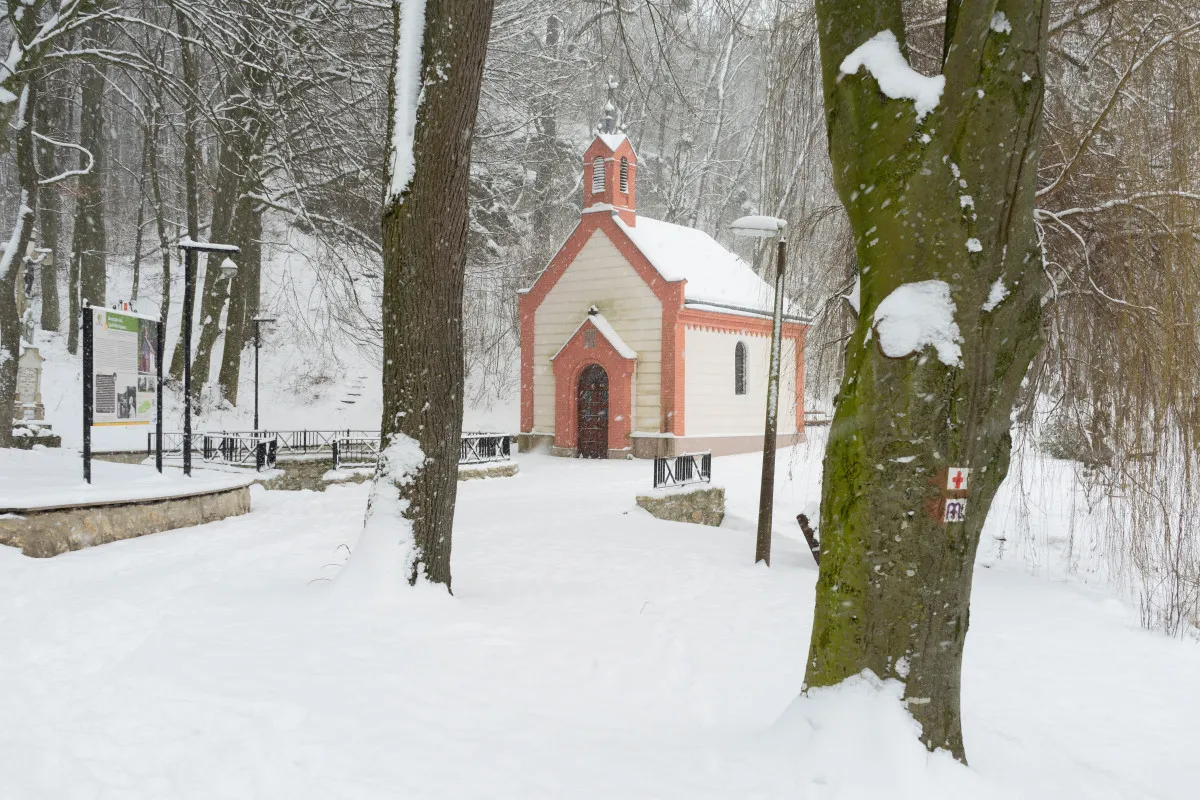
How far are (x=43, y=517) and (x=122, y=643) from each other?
131 inches

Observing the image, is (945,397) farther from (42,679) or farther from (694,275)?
(694,275)

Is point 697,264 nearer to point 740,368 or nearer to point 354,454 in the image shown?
A: point 740,368

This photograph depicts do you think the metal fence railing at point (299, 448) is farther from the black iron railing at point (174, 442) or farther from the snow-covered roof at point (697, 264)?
the snow-covered roof at point (697, 264)

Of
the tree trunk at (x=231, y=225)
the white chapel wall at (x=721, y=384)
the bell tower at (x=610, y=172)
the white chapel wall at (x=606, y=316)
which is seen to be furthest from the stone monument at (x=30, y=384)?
the white chapel wall at (x=721, y=384)

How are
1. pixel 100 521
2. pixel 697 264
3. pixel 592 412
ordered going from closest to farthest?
pixel 100 521, pixel 592 412, pixel 697 264

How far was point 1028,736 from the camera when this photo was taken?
4.99 metres

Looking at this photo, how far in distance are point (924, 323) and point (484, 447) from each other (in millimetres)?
16518

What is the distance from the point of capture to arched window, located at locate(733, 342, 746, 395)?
2550 centimetres

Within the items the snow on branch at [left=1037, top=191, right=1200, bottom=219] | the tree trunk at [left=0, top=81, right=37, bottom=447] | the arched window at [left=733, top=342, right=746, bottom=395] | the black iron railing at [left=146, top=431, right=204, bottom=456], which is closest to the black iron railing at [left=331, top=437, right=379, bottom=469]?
the black iron railing at [left=146, top=431, right=204, bottom=456]

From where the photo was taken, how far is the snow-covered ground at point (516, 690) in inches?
146

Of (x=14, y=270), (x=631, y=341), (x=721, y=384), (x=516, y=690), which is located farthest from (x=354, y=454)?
(x=516, y=690)

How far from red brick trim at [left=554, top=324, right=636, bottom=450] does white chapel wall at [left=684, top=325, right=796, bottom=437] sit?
1.66 meters

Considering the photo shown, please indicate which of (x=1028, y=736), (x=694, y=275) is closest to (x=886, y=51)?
(x=1028, y=736)

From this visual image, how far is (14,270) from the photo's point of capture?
15227 millimetres
